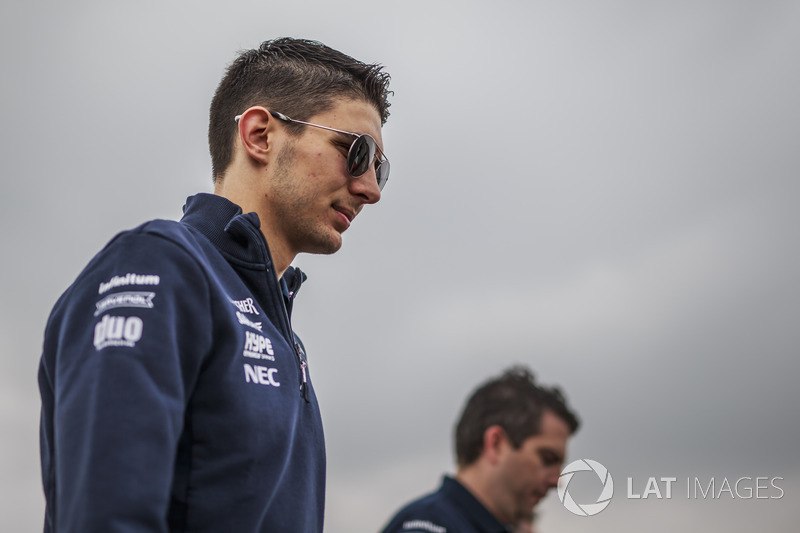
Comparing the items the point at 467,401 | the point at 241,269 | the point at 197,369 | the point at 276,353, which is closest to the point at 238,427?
the point at 197,369

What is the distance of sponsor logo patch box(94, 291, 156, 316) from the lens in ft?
9.89

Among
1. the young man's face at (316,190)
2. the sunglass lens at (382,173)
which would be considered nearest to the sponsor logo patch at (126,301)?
the young man's face at (316,190)

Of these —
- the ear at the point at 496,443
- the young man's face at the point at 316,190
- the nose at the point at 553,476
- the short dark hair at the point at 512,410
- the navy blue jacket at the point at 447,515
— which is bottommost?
the navy blue jacket at the point at 447,515

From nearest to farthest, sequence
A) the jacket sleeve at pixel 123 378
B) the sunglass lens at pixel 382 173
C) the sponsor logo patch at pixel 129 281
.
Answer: the jacket sleeve at pixel 123 378, the sponsor logo patch at pixel 129 281, the sunglass lens at pixel 382 173

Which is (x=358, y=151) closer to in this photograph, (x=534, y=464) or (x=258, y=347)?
(x=258, y=347)

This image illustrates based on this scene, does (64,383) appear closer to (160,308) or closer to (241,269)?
(160,308)

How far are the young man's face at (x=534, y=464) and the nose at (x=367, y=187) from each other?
7.38ft

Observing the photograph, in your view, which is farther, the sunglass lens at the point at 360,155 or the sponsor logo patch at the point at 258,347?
the sunglass lens at the point at 360,155

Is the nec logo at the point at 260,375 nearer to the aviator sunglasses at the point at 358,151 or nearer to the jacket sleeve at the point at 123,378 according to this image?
the jacket sleeve at the point at 123,378

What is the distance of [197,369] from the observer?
3.14 m

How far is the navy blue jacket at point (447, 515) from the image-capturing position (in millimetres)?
2160

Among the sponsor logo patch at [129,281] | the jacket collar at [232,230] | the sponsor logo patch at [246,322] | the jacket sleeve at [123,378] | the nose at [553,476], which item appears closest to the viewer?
the nose at [553,476]

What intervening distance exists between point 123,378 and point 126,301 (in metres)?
0.30

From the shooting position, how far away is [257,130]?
4.35m
